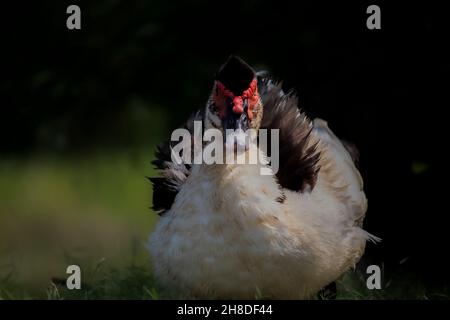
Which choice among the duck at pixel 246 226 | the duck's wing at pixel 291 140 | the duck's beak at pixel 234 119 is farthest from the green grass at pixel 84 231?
the duck's beak at pixel 234 119

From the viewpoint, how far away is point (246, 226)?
181 inches

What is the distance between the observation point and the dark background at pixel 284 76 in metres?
6.16

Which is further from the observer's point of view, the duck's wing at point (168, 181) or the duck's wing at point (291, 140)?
the duck's wing at point (168, 181)

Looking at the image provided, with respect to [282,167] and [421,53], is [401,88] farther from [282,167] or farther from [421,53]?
[282,167]

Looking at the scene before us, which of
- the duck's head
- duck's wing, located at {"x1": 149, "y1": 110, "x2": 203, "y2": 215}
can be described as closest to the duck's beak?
the duck's head

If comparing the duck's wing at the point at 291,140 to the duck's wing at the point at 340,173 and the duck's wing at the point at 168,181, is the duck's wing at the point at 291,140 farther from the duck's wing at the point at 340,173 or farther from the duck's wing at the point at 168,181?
the duck's wing at the point at 168,181

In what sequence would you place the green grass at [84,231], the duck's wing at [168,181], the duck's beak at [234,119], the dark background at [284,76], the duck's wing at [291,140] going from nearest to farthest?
1. the duck's beak at [234,119]
2. the duck's wing at [291,140]
3. the duck's wing at [168,181]
4. the green grass at [84,231]
5. the dark background at [284,76]

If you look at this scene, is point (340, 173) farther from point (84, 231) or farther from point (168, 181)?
point (84, 231)

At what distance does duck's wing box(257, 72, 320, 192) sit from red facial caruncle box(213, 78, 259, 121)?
1.61ft

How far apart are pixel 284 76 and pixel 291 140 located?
1.51m

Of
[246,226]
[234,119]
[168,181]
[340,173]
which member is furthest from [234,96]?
[340,173]

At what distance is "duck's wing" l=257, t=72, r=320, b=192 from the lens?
4996 mm

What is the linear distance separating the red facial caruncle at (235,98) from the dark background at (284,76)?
176cm

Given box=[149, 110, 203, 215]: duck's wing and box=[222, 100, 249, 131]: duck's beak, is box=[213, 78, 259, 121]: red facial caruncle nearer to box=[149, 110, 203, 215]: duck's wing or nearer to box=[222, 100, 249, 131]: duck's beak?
box=[222, 100, 249, 131]: duck's beak
